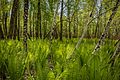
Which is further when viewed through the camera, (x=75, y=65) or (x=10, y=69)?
(x=10, y=69)

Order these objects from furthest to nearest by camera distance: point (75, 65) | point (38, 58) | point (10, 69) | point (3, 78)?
1. point (38, 58)
2. point (3, 78)
3. point (10, 69)
4. point (75, 65)

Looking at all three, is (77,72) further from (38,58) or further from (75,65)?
(38,58)

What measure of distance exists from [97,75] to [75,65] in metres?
0.48

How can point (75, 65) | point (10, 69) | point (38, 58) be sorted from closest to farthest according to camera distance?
1. point (75, 65)
2. point (10, 69)
3. point (38, 58)

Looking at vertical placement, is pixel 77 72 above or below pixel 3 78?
above

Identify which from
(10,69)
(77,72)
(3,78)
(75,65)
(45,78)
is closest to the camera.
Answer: (45,78)

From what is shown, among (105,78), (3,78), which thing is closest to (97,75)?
(105,78)

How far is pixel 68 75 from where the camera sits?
3.02 m

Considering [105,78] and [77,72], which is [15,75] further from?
[105,78]

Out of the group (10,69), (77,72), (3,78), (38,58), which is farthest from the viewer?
(38,58)

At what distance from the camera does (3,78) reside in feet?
12.3

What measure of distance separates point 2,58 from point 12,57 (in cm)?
22

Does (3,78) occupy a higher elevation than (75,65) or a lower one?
lower

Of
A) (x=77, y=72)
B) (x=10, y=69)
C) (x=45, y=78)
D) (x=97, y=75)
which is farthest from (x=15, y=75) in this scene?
(x=97, y=75)
